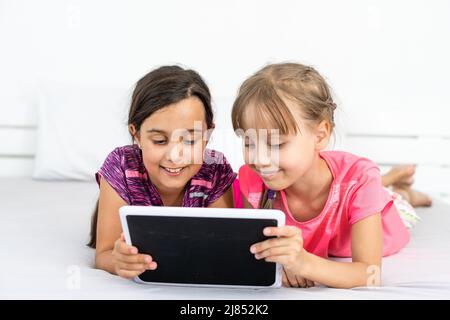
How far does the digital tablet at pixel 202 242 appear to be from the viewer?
967 mm

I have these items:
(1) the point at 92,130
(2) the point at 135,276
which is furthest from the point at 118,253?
(1) the point at 92,130

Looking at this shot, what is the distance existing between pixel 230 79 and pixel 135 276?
1406 mm

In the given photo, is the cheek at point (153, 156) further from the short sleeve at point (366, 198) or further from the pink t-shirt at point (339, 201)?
the short sleeve at point (366, 198)

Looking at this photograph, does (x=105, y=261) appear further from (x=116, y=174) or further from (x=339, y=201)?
(x=339, y=201)

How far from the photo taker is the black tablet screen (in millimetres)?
979

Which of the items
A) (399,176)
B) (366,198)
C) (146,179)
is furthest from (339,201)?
(399,176)

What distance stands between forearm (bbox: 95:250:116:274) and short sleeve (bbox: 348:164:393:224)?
46 centimetres

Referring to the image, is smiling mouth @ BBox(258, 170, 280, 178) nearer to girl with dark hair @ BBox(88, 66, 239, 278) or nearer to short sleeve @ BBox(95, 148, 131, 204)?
girl with dark hair @ BBox(88, 66, 239, 278)

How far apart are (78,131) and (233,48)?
2.16 feet

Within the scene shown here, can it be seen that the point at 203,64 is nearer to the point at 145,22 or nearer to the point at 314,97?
the point at 145,22

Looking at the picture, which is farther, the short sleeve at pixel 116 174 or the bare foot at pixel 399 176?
the bare foot at pixel 399 176

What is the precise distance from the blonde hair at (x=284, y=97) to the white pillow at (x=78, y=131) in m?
1.05

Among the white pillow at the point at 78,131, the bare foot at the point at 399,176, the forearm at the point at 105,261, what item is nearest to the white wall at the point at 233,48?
the white pillow at the point at 78,131

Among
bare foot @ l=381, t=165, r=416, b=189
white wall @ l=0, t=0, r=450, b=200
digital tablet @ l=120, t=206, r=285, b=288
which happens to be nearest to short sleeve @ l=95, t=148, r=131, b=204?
digital tablet @ l=120, t=206, r=285, b=288
